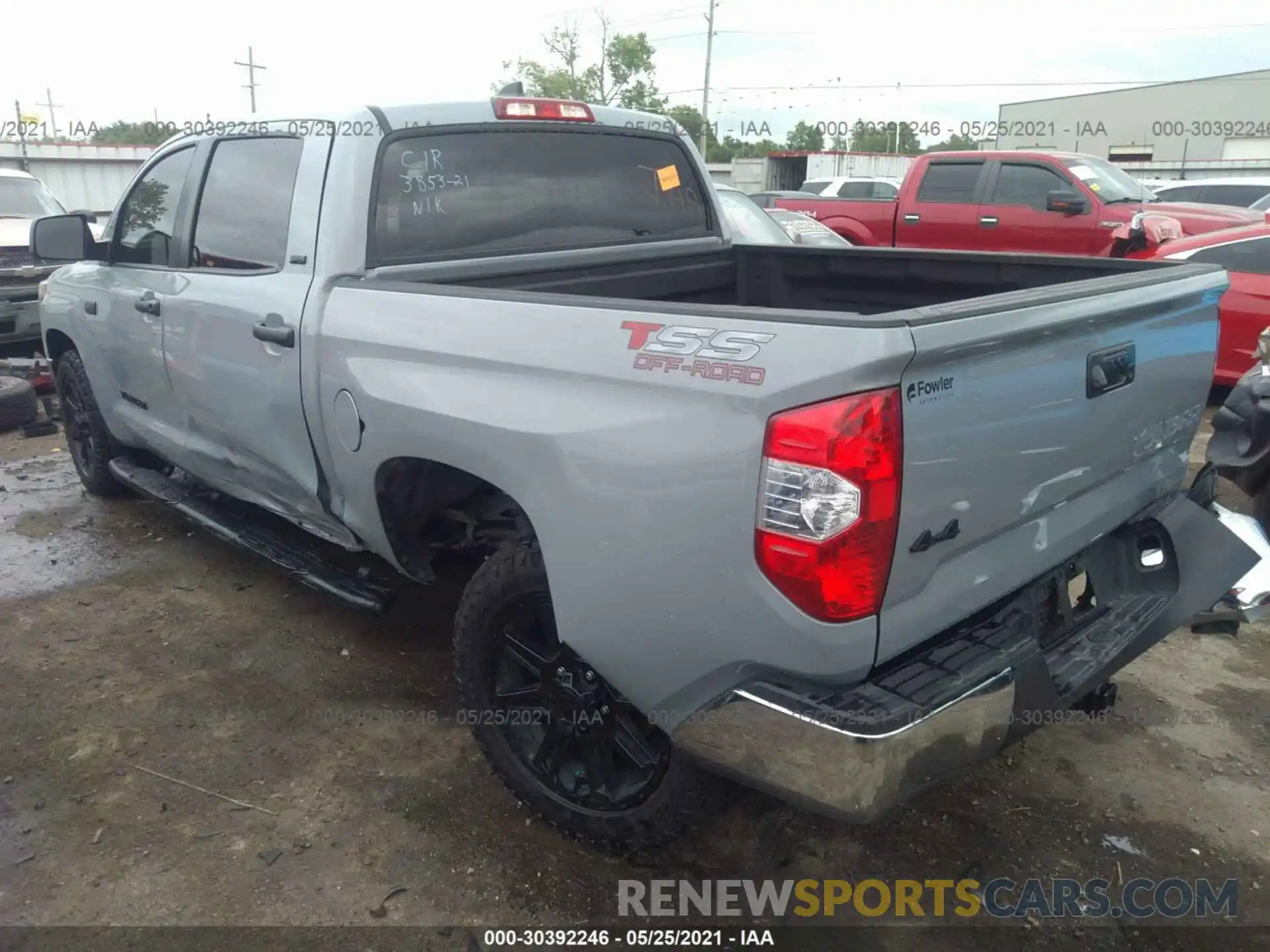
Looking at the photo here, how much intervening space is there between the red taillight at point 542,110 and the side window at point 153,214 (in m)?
1.43

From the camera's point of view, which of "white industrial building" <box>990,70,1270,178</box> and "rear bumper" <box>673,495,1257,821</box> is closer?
"rear bumper" <box>673,495,1257,821</box>

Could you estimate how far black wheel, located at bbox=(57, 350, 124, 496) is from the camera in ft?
16.7

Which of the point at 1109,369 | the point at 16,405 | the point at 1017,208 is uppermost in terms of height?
the point at 1017,208

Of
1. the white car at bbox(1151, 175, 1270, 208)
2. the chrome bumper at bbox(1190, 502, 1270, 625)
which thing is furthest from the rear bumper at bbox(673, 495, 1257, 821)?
the white car at bbox(1151, 175, 1270, 208)

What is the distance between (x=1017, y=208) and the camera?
1077 centimetres

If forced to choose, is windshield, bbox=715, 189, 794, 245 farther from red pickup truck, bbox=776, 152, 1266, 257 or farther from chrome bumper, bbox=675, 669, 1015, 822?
chrome bumper, bbox=675, 669, 1015, 822

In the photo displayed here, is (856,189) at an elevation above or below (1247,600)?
above

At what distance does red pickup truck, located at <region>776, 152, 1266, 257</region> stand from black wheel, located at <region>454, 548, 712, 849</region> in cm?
814

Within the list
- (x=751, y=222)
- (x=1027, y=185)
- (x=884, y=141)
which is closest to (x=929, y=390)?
(x=751, y=222)

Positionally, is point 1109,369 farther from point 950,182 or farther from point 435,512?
point 950,182

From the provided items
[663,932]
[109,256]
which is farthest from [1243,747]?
[109,256]

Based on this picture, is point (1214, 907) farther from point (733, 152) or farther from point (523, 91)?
point (733, 152)

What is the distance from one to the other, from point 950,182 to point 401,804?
1054 cm

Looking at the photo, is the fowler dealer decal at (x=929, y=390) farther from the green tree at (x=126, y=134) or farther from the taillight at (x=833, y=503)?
the green tree at (x=126, y=134)
